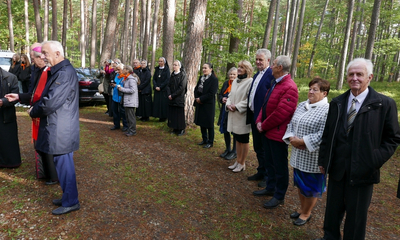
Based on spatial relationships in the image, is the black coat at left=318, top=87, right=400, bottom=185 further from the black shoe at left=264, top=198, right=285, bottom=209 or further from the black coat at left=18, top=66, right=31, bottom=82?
the black coat at left=18, top=66, right=31, bottom=82

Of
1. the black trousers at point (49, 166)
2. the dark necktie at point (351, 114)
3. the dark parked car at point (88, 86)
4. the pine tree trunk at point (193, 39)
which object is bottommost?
the black trousers at point (49, 166)

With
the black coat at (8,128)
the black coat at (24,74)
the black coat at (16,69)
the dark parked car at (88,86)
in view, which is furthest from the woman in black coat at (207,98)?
the black coat at (16,69)

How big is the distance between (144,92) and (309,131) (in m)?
6.34

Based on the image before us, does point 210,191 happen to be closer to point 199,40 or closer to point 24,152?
point 24,152

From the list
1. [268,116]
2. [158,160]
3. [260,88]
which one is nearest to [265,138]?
[268,116]

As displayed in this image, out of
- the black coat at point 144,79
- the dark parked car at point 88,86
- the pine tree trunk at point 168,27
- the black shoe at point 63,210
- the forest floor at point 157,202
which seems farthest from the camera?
the pine tree trunk at point 168,27

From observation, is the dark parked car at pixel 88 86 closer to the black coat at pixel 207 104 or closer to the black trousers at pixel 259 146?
the black coat at pixel 207 104

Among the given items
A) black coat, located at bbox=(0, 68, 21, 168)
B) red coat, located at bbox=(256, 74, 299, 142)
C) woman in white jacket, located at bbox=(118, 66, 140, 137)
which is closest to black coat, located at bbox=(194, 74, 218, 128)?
woman in white jacket, located at bbox=(118, 66, 140, 137)

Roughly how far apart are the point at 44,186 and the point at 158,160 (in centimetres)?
215

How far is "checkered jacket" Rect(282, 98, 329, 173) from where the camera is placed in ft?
9.62

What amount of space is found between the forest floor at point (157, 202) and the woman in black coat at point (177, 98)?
1.51m

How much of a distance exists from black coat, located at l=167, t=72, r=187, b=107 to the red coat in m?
3.69

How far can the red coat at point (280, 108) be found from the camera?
3.44m

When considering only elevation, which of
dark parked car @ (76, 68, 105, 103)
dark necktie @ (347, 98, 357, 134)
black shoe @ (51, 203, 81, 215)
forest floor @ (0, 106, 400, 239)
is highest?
dark necktie @ (347, 98, 357, 134)
